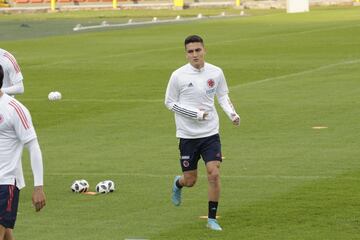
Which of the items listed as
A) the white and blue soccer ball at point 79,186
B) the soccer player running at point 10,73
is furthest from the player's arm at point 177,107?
the soccer player running at point 10,73

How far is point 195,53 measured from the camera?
1327cm

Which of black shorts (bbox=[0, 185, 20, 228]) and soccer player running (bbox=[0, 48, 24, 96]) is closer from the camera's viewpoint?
black shorts (bbox=[0, 185, 20, 228])

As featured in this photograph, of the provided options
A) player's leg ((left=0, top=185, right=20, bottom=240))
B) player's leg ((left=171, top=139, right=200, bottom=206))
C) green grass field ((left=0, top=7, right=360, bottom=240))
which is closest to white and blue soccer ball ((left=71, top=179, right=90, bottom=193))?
green grass field ((left=0, top=7, right=360, bottom=240))

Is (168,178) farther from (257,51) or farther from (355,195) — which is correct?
(257,51)

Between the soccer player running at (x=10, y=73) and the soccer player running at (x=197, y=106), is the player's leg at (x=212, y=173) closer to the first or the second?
the soccer player running at (x=197, y=106)

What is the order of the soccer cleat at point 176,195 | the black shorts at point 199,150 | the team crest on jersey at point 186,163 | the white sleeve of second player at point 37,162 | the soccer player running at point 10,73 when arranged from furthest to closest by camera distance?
the soccer player running at point 10,73 < the soccer cleat at point 176,195 < the team crest on jersey at point 186,163 < the black shorts at point 199,150 < the white sleeve of second player at point 37,162

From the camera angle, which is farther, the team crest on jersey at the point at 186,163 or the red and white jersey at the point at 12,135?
the team crest on jersey at the point at 186,163

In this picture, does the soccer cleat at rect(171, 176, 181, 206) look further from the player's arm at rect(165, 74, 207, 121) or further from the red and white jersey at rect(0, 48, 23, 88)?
the red and white jersey at rect(0, 48, 23, 88)

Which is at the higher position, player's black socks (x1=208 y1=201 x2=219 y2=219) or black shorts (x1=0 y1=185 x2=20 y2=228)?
black shorts (x1=0 y1=185 x2=20 y2=228)

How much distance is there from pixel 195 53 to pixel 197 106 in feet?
1.92

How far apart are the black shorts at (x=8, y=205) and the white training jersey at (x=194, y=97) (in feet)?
11.7

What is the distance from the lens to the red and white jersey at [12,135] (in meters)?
10.0

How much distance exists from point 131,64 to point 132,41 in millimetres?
10651

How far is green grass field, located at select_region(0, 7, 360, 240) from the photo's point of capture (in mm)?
13258
